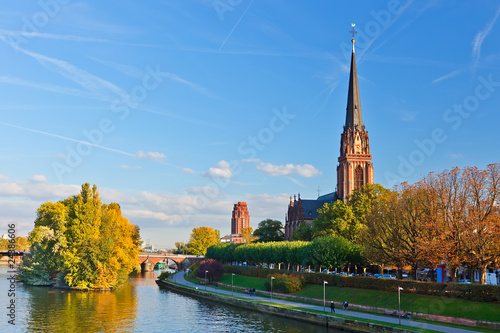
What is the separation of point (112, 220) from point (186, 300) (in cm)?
2358

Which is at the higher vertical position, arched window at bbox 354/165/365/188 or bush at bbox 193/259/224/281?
arched window at bbox 354/165/365/188

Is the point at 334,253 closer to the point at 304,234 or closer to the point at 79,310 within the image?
the point at 304,234

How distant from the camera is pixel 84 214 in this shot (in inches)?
3681

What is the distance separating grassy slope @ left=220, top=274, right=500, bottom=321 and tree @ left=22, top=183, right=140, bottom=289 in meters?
36.6

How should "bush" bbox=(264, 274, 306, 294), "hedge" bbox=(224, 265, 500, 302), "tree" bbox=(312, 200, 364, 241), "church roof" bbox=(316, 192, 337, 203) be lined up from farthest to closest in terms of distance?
"church roof" bbox=(316, 192, 337, 203) → "tree" bbox=(312, 200, 364, 241) → "bush" bbox=(264, 274, 306, 294) → "hedge" bbox=(224, 265, 500, 302)

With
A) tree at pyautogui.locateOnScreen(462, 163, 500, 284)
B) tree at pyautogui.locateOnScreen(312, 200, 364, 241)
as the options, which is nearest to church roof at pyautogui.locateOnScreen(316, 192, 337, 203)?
tree at pyautogui.locateOnScreen(312, 200, 364, 241)

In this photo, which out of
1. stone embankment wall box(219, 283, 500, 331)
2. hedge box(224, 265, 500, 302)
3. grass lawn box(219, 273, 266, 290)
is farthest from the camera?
grass lawn box(219, 273, 266, 290)

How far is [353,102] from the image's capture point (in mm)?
139250

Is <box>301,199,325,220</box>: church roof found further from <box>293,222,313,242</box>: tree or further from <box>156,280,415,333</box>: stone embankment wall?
<box>156,280,415,333</box>: stone embankment wall

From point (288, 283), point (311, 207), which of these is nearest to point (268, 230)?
point (311, 207)

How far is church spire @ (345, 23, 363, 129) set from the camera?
139 meters

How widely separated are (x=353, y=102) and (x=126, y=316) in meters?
97.1

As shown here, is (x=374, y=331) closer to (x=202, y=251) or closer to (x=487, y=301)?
(x=487, y=301)

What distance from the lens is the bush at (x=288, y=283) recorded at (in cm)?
7881
